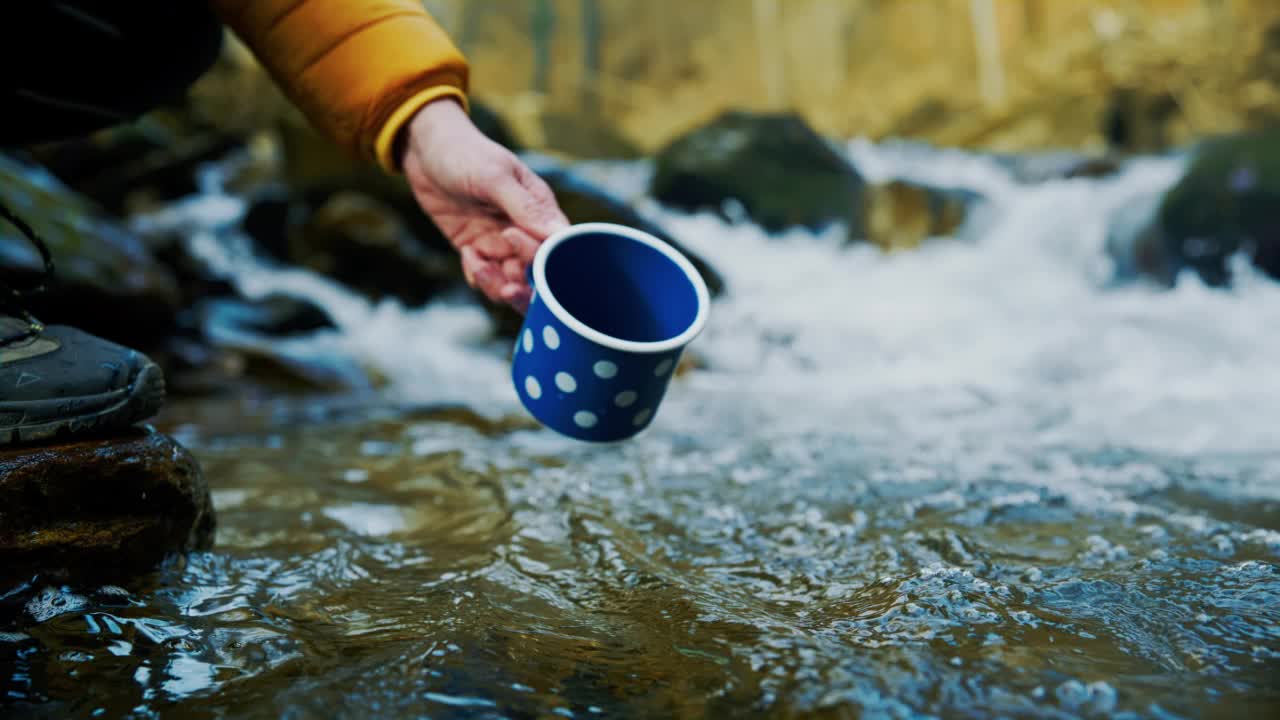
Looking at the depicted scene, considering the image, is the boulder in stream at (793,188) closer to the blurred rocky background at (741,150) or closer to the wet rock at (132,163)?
the blurred rocky background at (741,150)

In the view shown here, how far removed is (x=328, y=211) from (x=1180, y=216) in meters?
5.62

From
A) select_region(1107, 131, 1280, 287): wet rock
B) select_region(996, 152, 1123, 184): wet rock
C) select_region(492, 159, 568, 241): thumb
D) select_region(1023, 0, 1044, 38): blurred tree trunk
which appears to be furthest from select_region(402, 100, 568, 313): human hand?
select_region(1023, 0, 1044, 38): blurred tree trunk

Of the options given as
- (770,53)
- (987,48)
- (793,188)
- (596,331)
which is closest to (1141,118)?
(987,48)

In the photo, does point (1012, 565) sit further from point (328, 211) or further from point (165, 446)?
point (328, 211)

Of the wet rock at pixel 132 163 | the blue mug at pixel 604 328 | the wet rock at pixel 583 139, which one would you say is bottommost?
the wet rock at pixel 583 139

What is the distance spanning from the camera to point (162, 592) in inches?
51.7

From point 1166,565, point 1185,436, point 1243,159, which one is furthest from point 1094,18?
point 1166,565

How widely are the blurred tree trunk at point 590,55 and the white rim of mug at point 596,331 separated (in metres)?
21.4

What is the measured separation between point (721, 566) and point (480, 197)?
0.69 meters

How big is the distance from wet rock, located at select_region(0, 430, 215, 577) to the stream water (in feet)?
0.15

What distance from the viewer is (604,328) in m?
1.45

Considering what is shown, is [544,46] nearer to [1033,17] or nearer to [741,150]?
[1033,17]

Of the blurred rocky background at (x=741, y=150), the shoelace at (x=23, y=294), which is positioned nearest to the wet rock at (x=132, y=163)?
the blurred rocky background at (x=741, y=150)

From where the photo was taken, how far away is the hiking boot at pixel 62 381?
1298 mm
